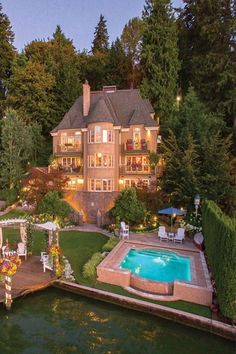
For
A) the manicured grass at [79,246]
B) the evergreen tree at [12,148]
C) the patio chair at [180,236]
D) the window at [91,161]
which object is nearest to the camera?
the manicured grass at [79,246]

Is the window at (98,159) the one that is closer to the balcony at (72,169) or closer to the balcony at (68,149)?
the balcony at (72,169)

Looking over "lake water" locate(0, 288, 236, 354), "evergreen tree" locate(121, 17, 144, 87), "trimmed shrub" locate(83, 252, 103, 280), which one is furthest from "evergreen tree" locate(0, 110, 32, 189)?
"evergreen tree" locate(121, 17, 144, 87)

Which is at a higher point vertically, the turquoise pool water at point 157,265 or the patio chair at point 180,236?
the patio chair at point 180,236

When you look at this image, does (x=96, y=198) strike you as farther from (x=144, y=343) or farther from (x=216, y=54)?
(x=216, y=54)

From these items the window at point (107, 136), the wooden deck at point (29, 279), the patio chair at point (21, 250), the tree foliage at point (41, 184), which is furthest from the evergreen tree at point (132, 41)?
the wooden deck at point (29, 279)

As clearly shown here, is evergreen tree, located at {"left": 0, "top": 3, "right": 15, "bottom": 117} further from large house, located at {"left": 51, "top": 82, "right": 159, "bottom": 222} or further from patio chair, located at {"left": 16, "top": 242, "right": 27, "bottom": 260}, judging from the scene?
patio chair, located at {"left": 16, "top": 242, "right": 27, "bottom": 260}

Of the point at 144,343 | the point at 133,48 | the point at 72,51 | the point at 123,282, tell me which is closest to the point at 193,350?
the point at 144,343

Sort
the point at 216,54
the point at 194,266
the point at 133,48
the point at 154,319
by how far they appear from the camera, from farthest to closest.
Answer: the point at 133,48
the point at 216,54
the point at 194,266
the point at 154,319
